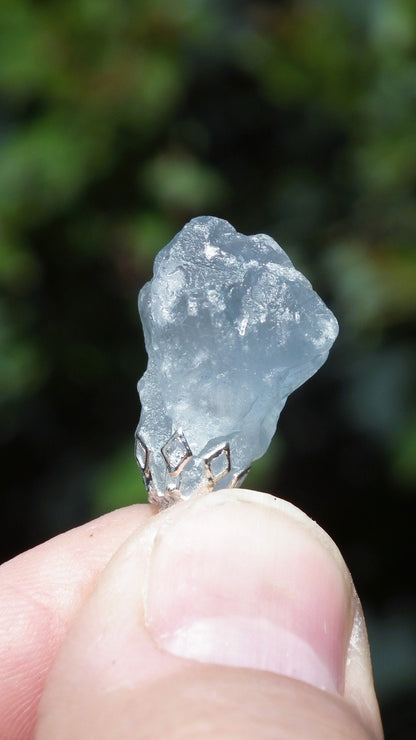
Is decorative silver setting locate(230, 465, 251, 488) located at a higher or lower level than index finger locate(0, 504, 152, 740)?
higher

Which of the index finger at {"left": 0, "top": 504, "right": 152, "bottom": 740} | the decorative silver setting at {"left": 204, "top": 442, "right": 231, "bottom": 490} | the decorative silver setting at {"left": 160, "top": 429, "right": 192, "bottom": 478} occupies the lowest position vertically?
the index finger at {"left": 0, "top": 504, "right": 152, "bottom": 740}

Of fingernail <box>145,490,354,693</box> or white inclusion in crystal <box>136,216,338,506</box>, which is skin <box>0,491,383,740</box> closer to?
fingernail <box>145,490,354,693</box>

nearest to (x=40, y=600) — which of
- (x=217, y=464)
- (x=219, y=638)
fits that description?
(x=217, y=464)

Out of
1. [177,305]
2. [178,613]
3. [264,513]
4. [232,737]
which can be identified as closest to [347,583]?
[264,513]

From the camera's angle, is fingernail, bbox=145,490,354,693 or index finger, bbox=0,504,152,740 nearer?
fingernail, bbox=145,490,354,693

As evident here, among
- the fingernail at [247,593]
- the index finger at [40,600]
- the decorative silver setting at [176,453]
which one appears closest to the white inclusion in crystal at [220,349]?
the decorative silver setting at [176,453]

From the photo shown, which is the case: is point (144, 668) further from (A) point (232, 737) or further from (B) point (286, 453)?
(B) point (286, 453)

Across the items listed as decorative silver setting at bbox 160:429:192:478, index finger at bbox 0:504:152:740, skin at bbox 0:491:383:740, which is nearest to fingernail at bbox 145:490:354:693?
skin at bbox 0:491:383:740
